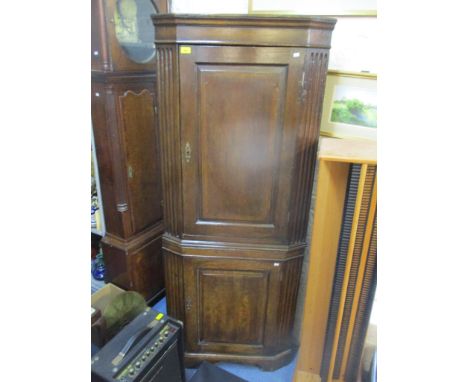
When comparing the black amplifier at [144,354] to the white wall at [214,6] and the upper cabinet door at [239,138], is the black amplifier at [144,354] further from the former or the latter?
the white wall at [214,6]

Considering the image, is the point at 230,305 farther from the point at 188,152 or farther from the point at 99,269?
the point at 99,269

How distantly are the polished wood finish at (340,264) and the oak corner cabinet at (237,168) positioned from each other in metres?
0.21

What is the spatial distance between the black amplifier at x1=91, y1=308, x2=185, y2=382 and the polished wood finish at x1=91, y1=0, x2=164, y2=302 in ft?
1.79

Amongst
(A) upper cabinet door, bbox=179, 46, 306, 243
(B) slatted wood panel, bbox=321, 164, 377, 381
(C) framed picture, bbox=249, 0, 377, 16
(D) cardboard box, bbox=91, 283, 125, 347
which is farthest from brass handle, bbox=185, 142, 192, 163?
(D) cardboard box, bbox=91, 283, 125, 347

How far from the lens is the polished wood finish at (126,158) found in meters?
1.52

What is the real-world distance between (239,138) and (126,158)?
73 centimetres

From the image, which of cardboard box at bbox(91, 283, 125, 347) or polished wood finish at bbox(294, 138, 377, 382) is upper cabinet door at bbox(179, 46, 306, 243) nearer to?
polished wood finish at bbox(294, 138, 377, 382)

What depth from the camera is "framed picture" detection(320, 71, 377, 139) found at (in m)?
1.38

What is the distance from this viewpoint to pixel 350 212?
1.07 meters

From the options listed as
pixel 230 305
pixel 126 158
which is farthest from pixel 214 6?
pixel 230 305

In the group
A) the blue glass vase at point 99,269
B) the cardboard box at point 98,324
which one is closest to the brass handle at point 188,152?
the cardboard box at point 98,324
